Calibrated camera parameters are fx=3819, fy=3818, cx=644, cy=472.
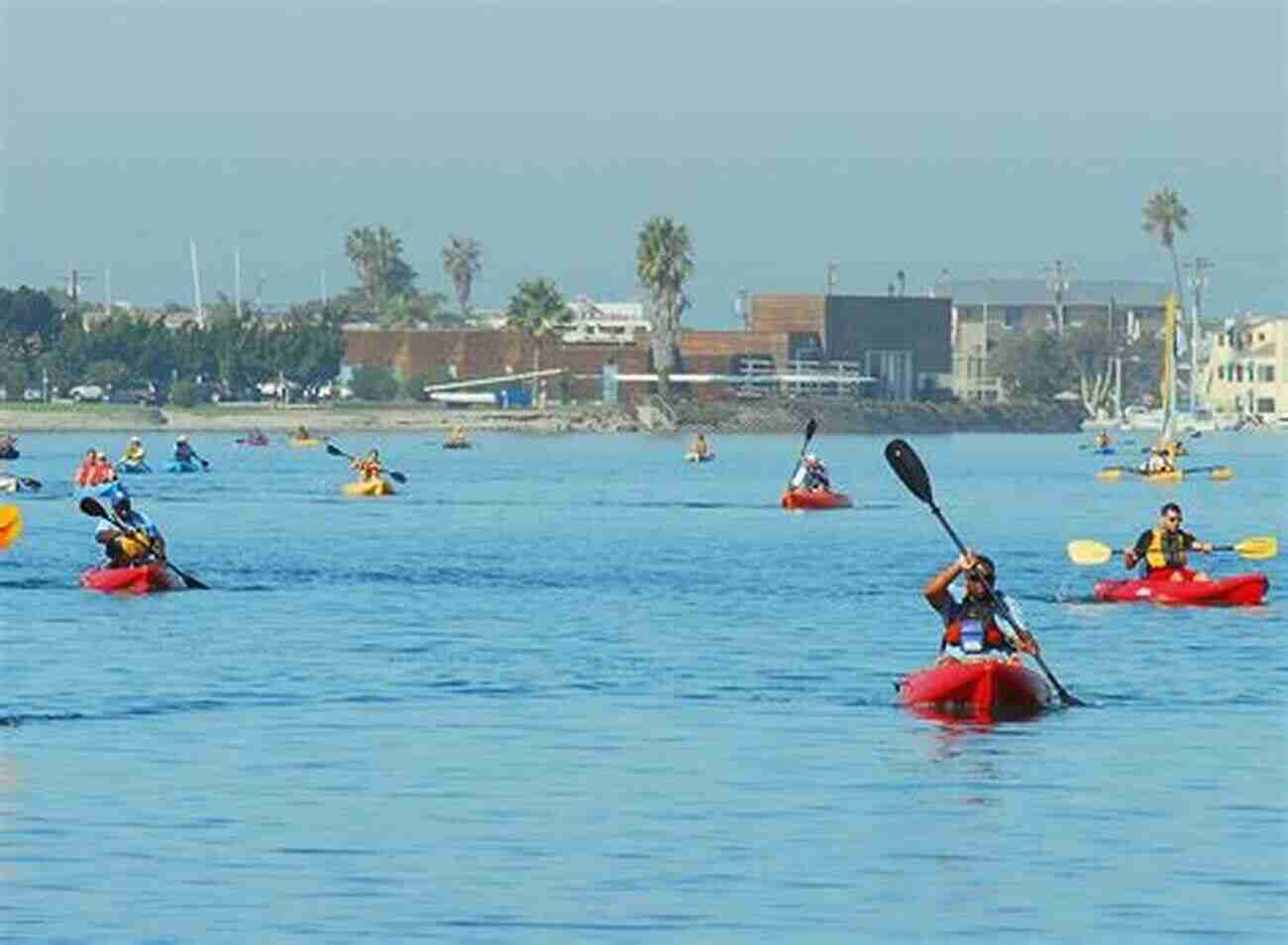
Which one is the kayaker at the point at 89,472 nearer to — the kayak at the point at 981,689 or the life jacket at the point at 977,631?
the kayak at the point at 981,689

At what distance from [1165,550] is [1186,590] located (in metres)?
1.45

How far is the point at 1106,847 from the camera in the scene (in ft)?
106

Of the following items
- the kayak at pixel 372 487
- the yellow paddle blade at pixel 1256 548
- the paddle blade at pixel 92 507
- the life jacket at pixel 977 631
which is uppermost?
the paddle blade at pixel 92 507

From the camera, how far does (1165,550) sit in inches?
2334

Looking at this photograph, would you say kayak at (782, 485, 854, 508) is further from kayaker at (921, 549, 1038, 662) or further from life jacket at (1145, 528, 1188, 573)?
kayaker at (921, 549, 1038, 662)

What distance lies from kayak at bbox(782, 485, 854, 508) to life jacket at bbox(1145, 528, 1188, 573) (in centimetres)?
4966

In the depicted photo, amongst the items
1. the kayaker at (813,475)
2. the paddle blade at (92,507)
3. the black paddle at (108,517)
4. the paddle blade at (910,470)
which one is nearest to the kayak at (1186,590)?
the paddle blade at (910,470)

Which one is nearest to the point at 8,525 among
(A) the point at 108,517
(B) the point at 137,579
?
(A) the point at 108,517

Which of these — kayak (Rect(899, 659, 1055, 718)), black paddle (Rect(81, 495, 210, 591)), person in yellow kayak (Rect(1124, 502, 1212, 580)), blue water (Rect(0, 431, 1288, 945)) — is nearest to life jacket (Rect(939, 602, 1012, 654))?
kayak (Rect(899, 659, 1055, 718))

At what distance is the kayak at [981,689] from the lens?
4197 cm

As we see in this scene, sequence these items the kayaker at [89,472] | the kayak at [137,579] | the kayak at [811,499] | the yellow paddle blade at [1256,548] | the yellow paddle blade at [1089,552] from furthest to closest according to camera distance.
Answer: the kayak at [811,499] → the kayaker at [89,472] → the kayak at [137,579] → the yellow paddle blade at [1256,548] → the yellow paddle blade at [1089,552]

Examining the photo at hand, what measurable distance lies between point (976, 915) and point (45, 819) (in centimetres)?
912

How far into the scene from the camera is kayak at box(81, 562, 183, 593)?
63.3m

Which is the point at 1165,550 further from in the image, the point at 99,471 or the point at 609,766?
the point at 99,471
